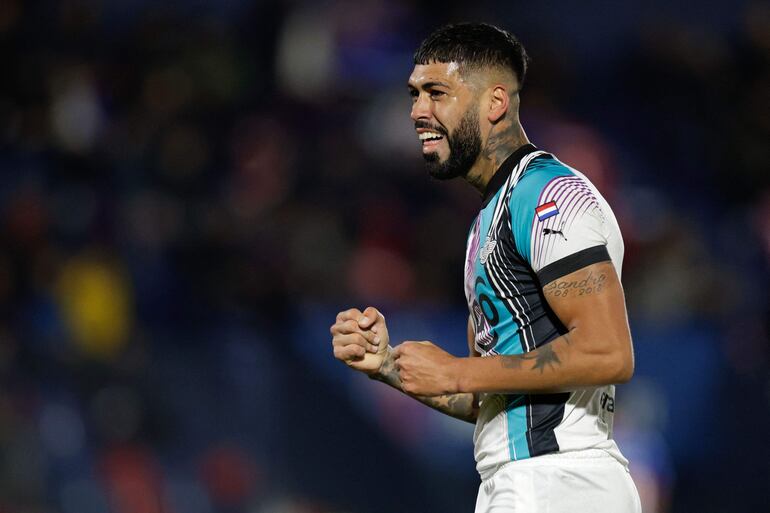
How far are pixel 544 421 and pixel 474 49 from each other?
4.25 ft

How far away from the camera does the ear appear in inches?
→ 146

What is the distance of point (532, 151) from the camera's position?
3.63m

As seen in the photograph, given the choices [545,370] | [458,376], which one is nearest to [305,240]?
[458,376]

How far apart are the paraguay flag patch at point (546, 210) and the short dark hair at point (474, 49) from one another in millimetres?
710

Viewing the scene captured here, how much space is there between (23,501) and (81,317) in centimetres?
155

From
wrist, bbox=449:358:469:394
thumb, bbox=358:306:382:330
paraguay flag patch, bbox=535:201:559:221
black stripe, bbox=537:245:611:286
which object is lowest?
wrist, bbox=449:358:469:394

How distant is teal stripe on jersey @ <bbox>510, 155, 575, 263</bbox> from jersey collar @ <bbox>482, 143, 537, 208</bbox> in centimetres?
16

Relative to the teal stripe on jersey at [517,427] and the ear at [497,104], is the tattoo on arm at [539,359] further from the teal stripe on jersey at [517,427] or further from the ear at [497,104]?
the ear at [497,104]

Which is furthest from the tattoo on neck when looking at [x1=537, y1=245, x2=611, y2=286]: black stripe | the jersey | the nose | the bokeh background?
the bokeh background

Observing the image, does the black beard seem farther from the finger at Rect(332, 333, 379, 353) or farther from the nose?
the finger at Rect(332, 333, 379, 353)

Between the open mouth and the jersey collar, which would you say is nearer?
the jersey collar

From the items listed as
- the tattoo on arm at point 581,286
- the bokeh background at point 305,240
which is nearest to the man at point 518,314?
the tattoo on arm at point 581,286

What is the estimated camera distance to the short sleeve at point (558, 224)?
10.3 feet

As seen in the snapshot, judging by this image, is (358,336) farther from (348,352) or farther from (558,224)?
(558,224)
